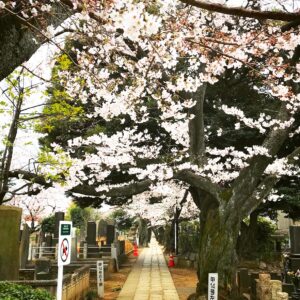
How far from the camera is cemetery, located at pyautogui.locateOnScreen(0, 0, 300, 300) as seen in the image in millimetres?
4992

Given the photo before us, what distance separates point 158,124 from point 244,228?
9.42m

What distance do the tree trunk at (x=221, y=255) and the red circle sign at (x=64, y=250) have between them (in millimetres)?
4969

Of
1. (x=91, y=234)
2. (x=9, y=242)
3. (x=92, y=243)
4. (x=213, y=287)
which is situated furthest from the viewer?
(x=91, y=234)

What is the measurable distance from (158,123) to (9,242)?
10243mm

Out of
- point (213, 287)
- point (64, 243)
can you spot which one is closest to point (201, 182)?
point (213, 287)

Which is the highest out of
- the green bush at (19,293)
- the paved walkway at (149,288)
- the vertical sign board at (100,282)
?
the green bush at (19,293)

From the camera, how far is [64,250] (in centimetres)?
584

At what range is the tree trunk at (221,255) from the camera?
976 centimetres

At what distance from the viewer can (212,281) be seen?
8516mm

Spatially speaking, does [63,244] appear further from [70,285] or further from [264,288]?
[264,288]

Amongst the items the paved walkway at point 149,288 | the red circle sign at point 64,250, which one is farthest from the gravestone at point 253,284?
the red circle sign at point 64,250

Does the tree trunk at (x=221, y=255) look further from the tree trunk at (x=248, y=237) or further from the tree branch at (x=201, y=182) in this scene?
the tree trunk at (x=248, y=237)

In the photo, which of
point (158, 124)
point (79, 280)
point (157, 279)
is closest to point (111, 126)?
point (158, 124)

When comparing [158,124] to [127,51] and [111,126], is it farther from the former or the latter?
[127,51]
